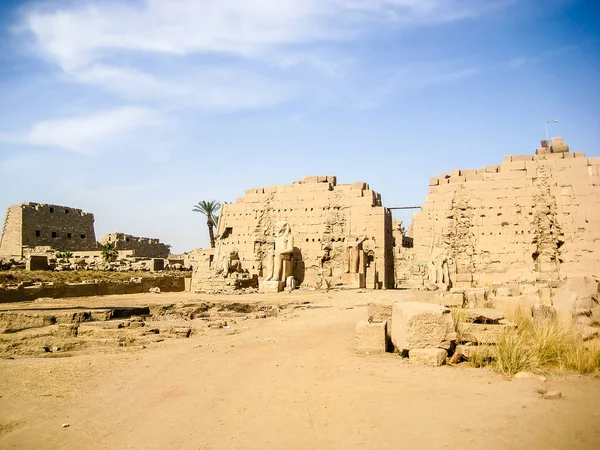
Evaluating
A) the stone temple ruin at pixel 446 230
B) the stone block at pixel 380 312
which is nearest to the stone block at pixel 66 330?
the stone block at pixel 380 312

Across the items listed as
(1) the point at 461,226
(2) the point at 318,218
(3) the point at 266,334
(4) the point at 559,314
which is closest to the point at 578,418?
(4) the point at 559,314

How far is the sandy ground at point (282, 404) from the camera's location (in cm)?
402

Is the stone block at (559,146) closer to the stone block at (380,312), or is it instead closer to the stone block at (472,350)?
the stone block at (380,312)

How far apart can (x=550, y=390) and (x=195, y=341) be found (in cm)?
605

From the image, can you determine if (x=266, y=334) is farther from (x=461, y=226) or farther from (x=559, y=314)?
(x=461, y=226)

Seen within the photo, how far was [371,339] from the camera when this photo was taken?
670cm

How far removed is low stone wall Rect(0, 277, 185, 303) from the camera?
15.8 metres

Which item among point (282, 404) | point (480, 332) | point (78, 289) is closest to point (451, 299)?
point (480, 332)

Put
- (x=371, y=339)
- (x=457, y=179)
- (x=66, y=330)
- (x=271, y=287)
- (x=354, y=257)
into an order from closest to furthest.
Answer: (x=371, y=339), (x=66, y=330), (x=271, y=287), (x=457, y=179), (x=354, y=257)

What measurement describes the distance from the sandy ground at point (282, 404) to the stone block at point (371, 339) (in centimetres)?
15

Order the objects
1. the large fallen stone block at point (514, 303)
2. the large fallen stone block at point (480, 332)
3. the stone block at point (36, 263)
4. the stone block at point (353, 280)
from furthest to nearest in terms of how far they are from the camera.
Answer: the stone block at point (36, 263) → the stone block at point (353, 280) → the large fallen stone block at point (514, 303) → the large fallen stone block at point (480, 332)

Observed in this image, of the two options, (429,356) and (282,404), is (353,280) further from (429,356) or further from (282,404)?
(282,404)

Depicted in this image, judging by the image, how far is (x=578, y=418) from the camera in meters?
4.00

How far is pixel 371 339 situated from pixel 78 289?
14.7 m
